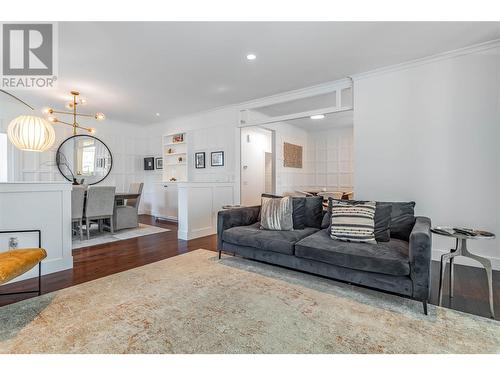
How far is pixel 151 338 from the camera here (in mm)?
1598

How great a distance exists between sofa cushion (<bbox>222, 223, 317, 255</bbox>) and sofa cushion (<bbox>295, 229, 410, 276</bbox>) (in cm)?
13

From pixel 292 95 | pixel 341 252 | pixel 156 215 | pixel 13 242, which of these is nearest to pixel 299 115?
pixel 292 95

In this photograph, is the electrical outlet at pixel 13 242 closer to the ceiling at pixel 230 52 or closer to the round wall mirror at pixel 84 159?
the ceiling at pixel 230 52

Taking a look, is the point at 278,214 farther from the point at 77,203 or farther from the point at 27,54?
the point at 27,54

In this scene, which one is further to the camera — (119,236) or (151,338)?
(119,236)

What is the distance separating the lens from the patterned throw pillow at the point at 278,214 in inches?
121

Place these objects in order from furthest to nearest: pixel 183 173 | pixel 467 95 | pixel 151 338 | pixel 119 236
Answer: pixel 183 173 → pixel 119 236 → pixel 467 95 → pixel 151 338

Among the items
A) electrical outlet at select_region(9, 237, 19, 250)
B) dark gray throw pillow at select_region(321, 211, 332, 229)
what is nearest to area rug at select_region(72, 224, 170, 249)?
electrical outlet at select_region(9, 237, 19, 250)

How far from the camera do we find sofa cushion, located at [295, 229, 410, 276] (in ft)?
6.69

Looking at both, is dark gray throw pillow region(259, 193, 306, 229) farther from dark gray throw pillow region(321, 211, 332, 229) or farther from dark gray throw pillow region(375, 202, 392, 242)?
dark gray throw pillow region(375, 202, 392, 242)

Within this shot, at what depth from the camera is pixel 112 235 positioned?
4586 mm
